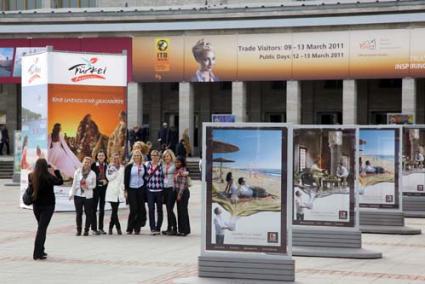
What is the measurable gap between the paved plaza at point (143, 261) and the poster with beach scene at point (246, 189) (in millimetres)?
687

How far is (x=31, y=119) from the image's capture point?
2620 centimetres

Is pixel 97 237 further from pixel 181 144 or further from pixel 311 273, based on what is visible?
pixel 181 144

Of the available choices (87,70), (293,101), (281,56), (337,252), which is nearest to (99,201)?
(337,252)

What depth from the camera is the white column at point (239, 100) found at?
173ft

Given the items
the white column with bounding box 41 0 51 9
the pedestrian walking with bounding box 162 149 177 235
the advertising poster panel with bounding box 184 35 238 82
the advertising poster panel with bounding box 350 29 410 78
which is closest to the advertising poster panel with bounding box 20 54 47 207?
the pedestrian walking with bounding box 162 149 177 235

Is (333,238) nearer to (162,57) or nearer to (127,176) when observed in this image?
(127,176)

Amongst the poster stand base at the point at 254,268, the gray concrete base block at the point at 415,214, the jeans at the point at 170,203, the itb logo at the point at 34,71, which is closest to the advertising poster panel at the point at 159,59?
the itb logo at the point at 34,71

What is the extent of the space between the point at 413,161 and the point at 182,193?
26.1 ft

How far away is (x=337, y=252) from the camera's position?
1612 centimetres

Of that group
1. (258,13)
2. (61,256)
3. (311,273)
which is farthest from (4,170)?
(311,273)

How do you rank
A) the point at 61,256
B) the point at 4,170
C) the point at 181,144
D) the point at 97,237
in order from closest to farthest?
the point at 61,256 < the point at 97,237 < the point at 181,144 < the point at 4,170

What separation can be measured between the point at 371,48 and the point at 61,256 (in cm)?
3552

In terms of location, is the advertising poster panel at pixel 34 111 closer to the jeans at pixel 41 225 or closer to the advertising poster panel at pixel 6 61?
the jeans at pixel 41 225

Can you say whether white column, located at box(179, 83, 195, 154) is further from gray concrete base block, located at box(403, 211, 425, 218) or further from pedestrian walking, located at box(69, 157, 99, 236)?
pedestrian walking, located at box(69, 157, 99, 236)
